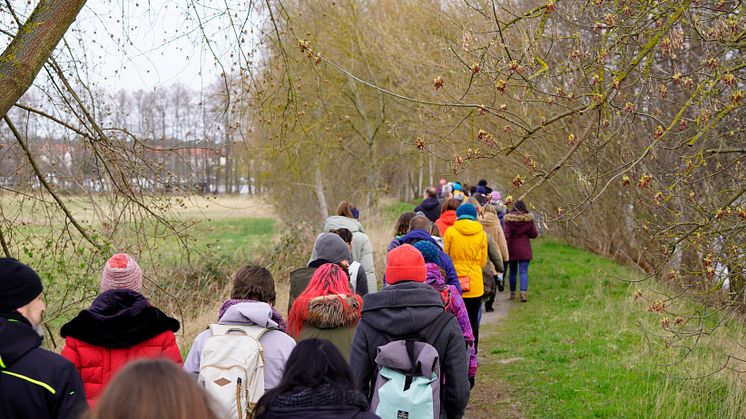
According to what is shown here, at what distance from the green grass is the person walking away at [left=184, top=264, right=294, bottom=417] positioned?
3943 mm

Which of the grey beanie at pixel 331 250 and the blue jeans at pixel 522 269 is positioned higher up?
the grey beanie at pixel 331 250

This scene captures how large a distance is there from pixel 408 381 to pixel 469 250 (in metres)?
4.61

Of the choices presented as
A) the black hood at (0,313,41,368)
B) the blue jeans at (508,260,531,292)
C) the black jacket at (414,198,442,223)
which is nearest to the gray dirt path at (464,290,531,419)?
the blue jeans at (508,260,531,292)

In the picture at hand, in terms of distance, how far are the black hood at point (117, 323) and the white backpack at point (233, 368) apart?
268 mm

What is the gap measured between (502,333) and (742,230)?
5706 millimetres

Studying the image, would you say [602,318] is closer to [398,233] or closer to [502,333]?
[502,333]

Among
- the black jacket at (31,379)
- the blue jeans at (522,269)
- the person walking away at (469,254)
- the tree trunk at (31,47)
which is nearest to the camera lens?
the black jacket at (31,379)

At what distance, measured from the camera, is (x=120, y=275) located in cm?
434

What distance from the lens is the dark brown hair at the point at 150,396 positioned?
194cm

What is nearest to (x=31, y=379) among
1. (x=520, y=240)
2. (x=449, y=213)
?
(x=449, y=213)

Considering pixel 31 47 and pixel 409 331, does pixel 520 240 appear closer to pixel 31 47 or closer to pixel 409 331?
pixel 409 331

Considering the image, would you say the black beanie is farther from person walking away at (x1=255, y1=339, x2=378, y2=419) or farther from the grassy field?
the grassy field

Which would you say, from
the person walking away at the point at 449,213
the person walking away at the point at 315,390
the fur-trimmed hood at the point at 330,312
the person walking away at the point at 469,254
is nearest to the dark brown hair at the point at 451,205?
the person walking away at the point at 449,213

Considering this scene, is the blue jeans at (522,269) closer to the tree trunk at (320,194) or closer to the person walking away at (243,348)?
the person walking away at (243,348)
